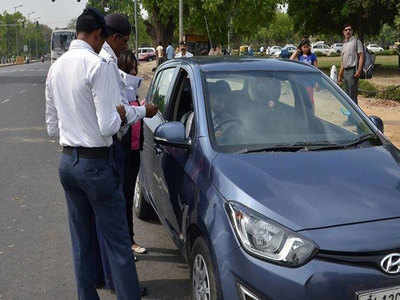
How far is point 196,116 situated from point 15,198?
3759mm

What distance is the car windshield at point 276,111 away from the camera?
3.63 metres

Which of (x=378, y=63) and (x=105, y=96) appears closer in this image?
(x=105, y=96)

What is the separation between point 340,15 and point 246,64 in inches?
1401

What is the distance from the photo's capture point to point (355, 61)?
10.9 meters

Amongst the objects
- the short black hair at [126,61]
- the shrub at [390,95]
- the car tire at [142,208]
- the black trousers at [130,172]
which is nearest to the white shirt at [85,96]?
the short black hair at [126,61]

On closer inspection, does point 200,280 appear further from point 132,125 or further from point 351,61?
point 351,61

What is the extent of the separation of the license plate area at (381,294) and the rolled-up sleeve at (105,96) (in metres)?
1.54

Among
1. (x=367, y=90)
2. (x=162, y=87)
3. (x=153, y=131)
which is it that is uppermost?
(x=162, y=87)

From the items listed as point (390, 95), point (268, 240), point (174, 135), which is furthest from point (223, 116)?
point (390, 95)

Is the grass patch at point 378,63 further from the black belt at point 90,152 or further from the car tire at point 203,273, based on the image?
the black belt at point 90,152

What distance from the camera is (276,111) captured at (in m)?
3.89

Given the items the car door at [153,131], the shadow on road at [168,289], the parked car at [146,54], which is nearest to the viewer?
the shadow on road at [168,289]

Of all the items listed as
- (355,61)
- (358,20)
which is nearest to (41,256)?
(355,61)

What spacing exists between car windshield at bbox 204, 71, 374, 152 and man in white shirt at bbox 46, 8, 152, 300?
→ 0.61 meters
